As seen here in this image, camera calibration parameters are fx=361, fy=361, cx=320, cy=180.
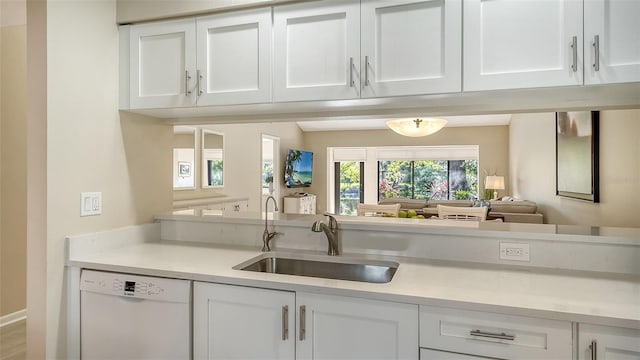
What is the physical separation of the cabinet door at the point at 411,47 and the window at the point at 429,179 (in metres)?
7.24

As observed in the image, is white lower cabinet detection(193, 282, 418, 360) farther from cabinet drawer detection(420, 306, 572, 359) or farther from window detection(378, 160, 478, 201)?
window detection(378, 160, 478, 201)

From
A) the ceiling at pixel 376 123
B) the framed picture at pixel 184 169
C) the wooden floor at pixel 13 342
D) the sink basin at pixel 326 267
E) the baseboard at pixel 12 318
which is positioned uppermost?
the ceiling at pixel 376 123

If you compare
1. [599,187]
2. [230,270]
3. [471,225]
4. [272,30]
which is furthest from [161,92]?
[599,187]

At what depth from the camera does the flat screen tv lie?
7.98 meters

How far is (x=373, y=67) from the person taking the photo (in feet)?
5.02

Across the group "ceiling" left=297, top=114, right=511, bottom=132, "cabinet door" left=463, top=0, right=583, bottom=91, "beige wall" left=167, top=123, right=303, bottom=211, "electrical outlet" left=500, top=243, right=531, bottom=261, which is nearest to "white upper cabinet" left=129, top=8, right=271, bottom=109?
"cabinet door" left=463, top=0, right=583, bottom=91

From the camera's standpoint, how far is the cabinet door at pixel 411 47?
4.67ft

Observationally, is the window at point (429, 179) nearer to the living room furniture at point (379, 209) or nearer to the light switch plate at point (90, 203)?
the living room furniture at point (379, 209)

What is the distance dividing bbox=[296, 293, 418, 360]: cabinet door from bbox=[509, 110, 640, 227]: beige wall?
64.3 inches

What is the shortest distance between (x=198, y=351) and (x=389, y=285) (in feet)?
2.74

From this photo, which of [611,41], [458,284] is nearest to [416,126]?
[611,41]

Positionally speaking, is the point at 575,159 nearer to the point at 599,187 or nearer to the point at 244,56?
the point at 599,187

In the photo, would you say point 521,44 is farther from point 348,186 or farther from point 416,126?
point 348,186

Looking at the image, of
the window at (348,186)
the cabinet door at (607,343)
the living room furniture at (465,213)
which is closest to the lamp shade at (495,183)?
the window at (348,186)
